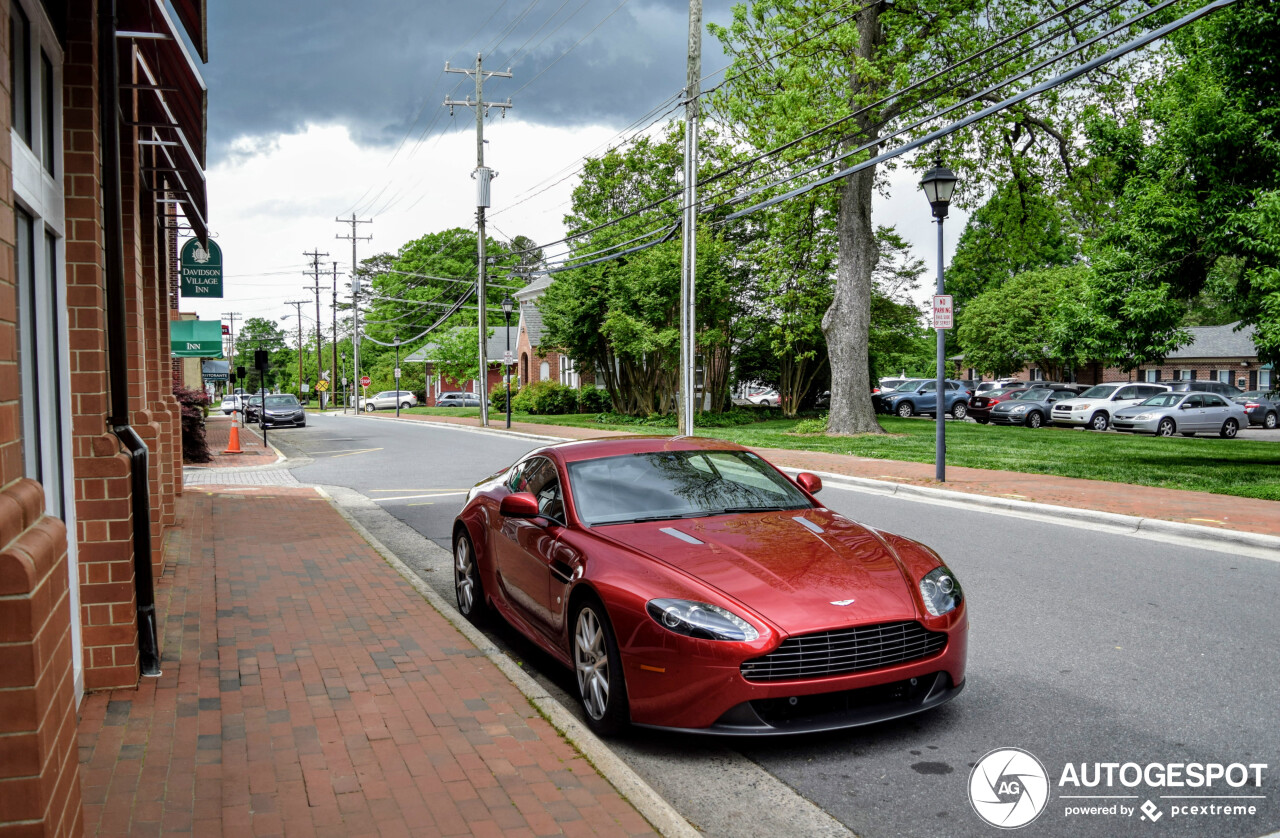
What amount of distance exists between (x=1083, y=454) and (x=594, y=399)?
3106 centimetres

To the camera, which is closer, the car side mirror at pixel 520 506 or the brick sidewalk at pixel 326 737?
the brick sidewalk at pixel 326 737

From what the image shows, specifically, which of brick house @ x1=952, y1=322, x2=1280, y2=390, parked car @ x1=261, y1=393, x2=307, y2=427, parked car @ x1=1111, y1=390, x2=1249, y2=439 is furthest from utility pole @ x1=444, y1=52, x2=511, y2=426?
brick house @ x1=952, y1=322, x2=1280, y2=390

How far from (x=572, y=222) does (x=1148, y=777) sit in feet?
169

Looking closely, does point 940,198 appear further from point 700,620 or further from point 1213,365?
point 1213,365

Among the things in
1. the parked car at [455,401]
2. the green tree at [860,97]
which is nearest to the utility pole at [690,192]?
the green tree at [860,97]

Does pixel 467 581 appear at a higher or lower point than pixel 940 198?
lower

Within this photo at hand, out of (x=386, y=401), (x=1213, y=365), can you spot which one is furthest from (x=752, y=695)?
(x=386, y=401)

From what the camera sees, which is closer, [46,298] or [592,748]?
[592,748]

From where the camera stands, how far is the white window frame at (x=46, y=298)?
400 centimetres

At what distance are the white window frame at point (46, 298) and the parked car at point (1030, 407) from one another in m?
34.2

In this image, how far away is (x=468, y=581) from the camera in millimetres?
7094

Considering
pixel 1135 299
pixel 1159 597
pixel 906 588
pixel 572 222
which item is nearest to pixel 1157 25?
pixel 1135 299

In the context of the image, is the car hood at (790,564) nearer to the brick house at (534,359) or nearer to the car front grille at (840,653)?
the car front grille at (840,653)

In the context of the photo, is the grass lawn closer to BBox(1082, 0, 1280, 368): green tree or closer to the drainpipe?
BBox(1082, 0, 1280, 368): green tree
